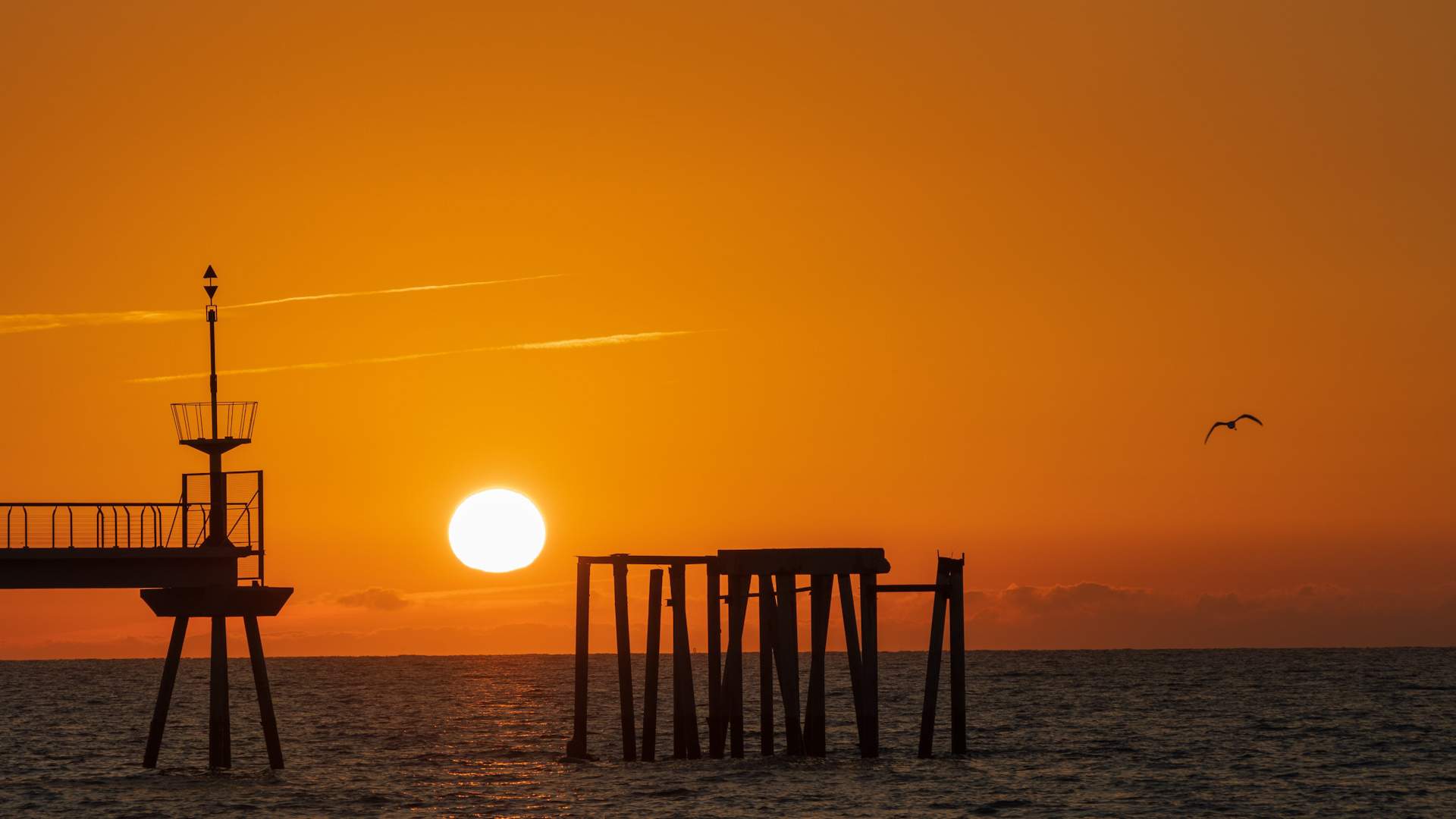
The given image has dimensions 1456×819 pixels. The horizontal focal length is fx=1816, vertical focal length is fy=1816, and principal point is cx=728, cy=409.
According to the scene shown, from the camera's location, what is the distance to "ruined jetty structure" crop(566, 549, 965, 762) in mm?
42094

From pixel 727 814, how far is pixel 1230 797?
14214 mm

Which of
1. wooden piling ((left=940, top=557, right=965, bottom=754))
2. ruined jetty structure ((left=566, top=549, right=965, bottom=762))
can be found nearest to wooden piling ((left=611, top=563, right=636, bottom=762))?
ruined jetty structure ((left=566, top=549, right=965, bottom=762))

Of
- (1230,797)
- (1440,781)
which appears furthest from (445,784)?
(1440,781)

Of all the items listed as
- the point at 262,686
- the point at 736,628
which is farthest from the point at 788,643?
the point at 262,686

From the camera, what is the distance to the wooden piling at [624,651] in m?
42.8

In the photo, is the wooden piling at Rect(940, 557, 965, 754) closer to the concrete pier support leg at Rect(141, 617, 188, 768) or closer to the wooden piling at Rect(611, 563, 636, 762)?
the wooden piling at Rect(611, 563, 636, 762)

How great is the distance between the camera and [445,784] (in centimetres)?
4869

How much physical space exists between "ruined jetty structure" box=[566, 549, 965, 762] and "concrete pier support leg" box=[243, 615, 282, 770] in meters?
7.78

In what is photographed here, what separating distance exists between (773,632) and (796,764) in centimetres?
405

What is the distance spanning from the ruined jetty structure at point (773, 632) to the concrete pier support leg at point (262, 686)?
7.78m

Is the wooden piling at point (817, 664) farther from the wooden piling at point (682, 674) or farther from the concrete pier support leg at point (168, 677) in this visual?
the concrete pier support leg at point (168, 677)

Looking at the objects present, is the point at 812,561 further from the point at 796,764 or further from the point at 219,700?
the point at 219,700

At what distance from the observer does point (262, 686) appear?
149ft

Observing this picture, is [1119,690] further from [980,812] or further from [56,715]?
[980,812]
